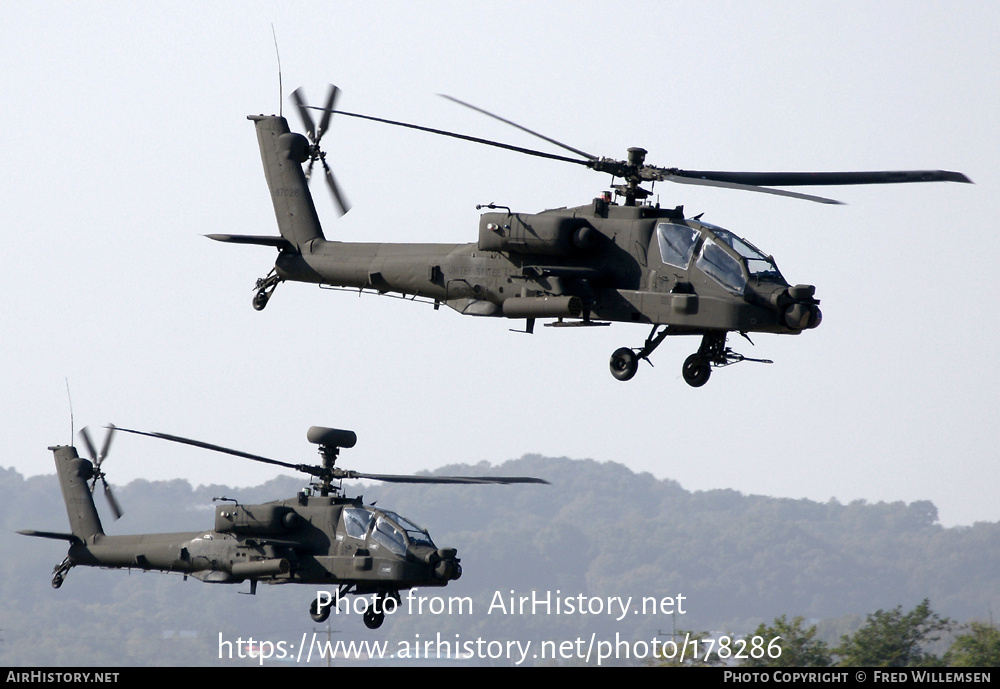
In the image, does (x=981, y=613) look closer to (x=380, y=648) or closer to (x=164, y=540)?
(x=380, y=648)

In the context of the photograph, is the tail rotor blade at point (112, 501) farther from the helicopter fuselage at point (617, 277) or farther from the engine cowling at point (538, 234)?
the engine cowling at point (538, 234)

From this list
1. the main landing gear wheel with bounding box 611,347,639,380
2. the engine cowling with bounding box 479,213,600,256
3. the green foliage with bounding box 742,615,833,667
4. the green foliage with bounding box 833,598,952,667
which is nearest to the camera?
the engine cowling with bounding box 479,213,600,256


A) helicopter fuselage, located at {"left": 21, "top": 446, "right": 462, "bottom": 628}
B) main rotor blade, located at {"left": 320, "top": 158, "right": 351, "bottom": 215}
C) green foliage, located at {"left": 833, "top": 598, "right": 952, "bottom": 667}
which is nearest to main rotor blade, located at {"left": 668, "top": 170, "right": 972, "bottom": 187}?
main rotor blade, located at {"left": 320, "top": 158, "right": 351, "bottom": 215}

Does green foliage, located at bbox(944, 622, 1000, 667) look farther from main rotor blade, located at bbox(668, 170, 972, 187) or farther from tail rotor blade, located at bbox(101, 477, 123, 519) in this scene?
main rotor blade, located at bbox(668, 170, 972, 187)

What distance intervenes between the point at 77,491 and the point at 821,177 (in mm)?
24757

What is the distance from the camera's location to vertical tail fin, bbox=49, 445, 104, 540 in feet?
131

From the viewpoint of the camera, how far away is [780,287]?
2528 centimetres

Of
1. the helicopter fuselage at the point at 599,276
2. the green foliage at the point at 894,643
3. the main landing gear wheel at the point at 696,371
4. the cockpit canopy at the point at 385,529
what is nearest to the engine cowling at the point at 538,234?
the helicopter fuselage at the point at 599,276

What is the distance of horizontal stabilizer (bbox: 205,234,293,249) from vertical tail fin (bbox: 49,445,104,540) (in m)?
11.2

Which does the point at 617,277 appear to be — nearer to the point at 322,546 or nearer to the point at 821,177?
the point at 821,177

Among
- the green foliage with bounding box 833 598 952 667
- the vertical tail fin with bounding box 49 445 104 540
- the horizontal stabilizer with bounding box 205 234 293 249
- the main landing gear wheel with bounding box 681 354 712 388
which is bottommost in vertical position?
the green foliage with bounding box 833 598 952 667

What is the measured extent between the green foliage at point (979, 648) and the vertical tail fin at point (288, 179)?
4110 centimetres

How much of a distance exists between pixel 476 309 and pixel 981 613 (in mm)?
173556
